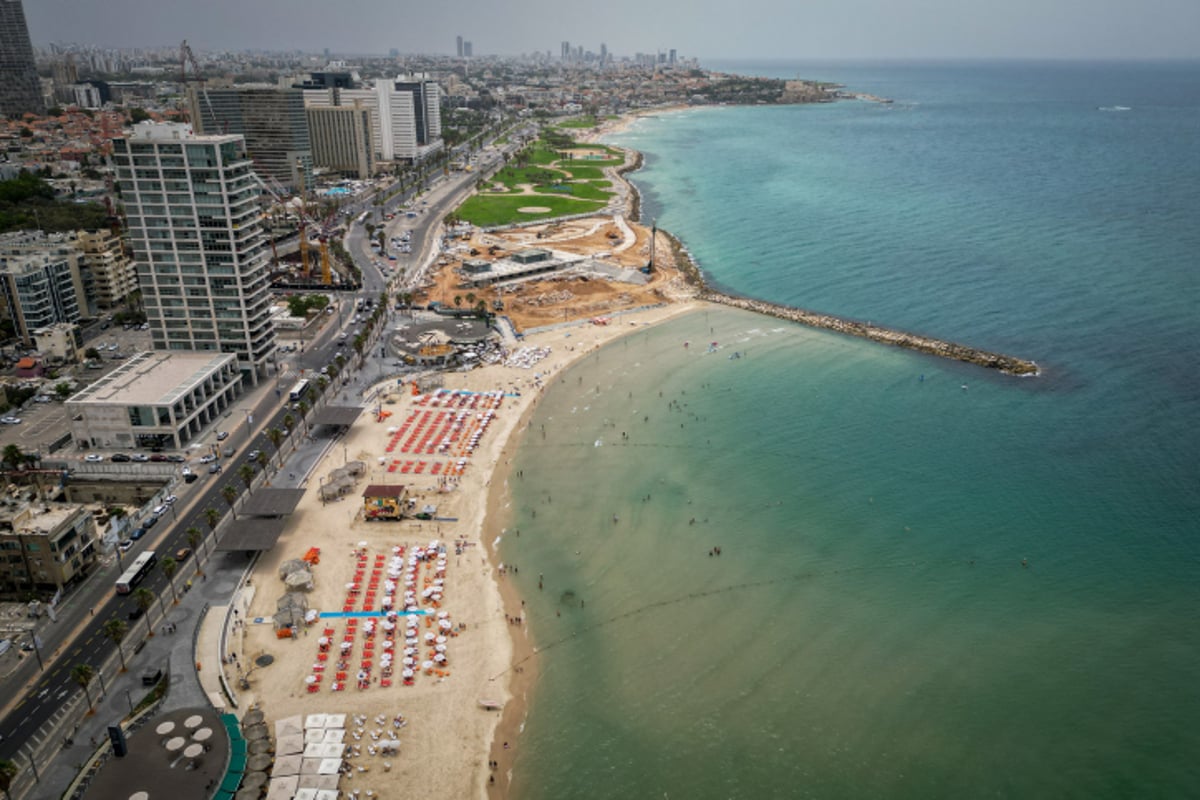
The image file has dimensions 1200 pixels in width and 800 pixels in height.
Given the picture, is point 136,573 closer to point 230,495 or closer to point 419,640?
point 230,495

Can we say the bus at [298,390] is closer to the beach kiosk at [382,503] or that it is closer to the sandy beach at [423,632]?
the sandy beach at [423,632]

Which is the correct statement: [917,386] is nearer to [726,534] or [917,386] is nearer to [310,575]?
[726,534]

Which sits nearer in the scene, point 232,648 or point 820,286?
point 232,648

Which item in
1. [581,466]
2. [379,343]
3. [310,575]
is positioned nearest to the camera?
[310,575]

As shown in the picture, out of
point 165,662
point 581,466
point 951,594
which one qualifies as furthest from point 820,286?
point 165,662

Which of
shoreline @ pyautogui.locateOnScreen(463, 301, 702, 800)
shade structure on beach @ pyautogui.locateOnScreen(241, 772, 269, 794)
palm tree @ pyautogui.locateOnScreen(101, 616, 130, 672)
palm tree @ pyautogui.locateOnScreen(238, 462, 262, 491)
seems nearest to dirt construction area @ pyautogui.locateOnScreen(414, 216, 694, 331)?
shoreline @ pyautogui.locateOnScreen(463, 301, 702, 800)

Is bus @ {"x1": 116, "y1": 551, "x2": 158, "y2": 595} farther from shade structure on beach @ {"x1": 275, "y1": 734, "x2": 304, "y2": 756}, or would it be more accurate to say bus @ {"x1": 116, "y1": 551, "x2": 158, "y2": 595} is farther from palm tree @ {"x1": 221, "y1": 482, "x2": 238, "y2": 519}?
shade structure on beach @ {"x1": 275, "y1": 734, "x2": 304, "y2": 756}

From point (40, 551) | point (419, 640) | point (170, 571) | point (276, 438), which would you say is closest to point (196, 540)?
point (170, 571)

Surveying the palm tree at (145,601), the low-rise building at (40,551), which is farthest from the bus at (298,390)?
the palm tree at (145,601)
